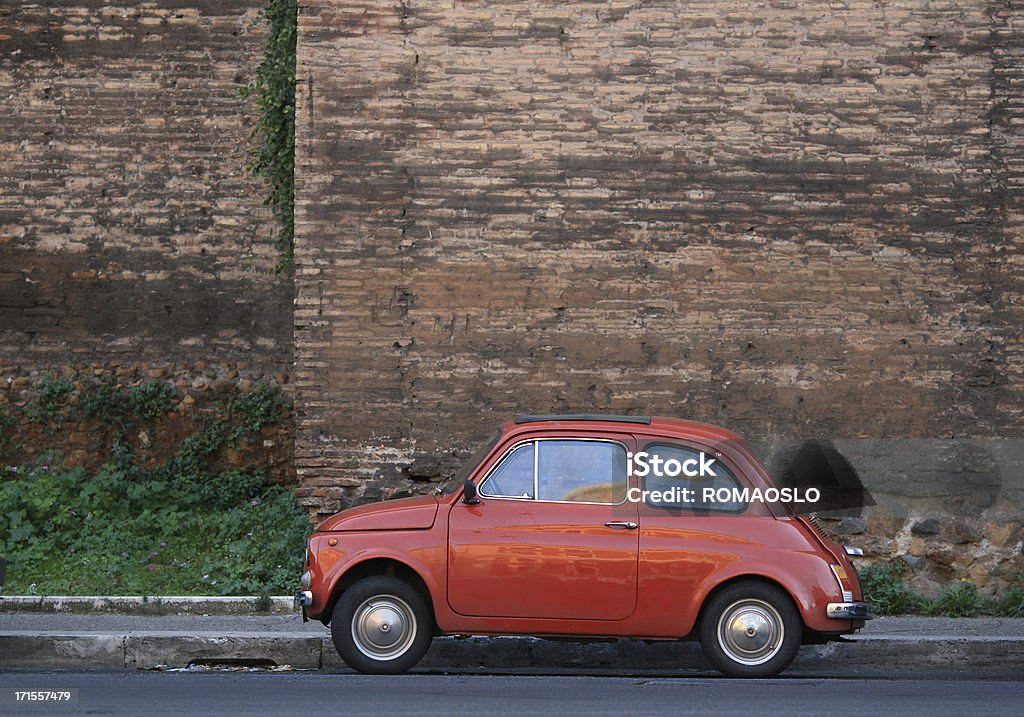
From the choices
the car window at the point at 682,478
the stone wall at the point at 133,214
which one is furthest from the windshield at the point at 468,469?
the stone wall at the point at 133,214

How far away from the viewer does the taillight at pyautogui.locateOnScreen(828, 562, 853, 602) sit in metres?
7.52

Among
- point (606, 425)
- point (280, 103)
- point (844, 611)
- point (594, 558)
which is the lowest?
point (844, 611)

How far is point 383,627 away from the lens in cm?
773

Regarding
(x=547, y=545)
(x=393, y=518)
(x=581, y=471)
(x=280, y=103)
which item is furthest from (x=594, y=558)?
(x=280, y=103)

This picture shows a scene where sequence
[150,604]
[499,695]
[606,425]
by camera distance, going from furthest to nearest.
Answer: [150,604] < [606,425] < [499,695]

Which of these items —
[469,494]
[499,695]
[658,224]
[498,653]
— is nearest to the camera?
[499,695]

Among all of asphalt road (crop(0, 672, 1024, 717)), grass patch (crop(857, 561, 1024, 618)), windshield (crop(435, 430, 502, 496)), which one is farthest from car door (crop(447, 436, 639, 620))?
grass patch (crop(857, 561, 1024, 618))

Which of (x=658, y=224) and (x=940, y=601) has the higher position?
(x=658, y=224)

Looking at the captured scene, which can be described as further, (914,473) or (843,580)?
(914,473)

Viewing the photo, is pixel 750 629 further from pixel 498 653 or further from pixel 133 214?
pixel 133 214

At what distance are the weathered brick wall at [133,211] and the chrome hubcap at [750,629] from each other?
25.5 feet

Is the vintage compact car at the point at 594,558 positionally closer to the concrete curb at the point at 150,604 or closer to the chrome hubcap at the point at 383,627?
the chrome hubcap at the point at 383,627

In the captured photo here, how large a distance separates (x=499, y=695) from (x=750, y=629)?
1597mm

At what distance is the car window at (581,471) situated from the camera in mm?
7750
